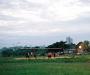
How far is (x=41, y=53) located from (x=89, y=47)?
10.1 metres

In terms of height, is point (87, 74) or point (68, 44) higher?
point (68, 44)

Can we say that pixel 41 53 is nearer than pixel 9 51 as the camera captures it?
No

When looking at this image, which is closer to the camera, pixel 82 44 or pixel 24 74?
pixel 24 74

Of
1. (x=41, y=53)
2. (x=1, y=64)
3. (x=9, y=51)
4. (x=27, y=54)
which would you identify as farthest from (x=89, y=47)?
(x=1, y=64)

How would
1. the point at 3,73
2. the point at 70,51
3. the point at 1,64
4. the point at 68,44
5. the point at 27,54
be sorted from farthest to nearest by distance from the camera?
the point at 68,44 → the point at 70,51 → the point at 27,54 → the point at 1,64 → the point at 3,73

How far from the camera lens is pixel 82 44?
176 feet

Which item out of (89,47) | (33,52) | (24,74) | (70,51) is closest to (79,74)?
(24,74)

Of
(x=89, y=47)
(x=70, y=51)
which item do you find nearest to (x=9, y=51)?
(x=70, y=51)

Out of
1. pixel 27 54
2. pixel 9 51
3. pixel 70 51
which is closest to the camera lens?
pixel 9 51

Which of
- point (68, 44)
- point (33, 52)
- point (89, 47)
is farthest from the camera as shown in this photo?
point (68, 44)

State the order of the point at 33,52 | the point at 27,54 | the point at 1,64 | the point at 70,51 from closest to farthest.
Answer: the point at 1,64 → the point at 27,54 → the point at 33,52 → the point at 70,51

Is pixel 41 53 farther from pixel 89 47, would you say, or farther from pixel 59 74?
pixel 59 74

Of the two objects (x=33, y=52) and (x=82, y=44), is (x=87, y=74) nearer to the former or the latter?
(x=33, y=52)

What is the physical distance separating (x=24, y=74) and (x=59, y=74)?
1.51 m
